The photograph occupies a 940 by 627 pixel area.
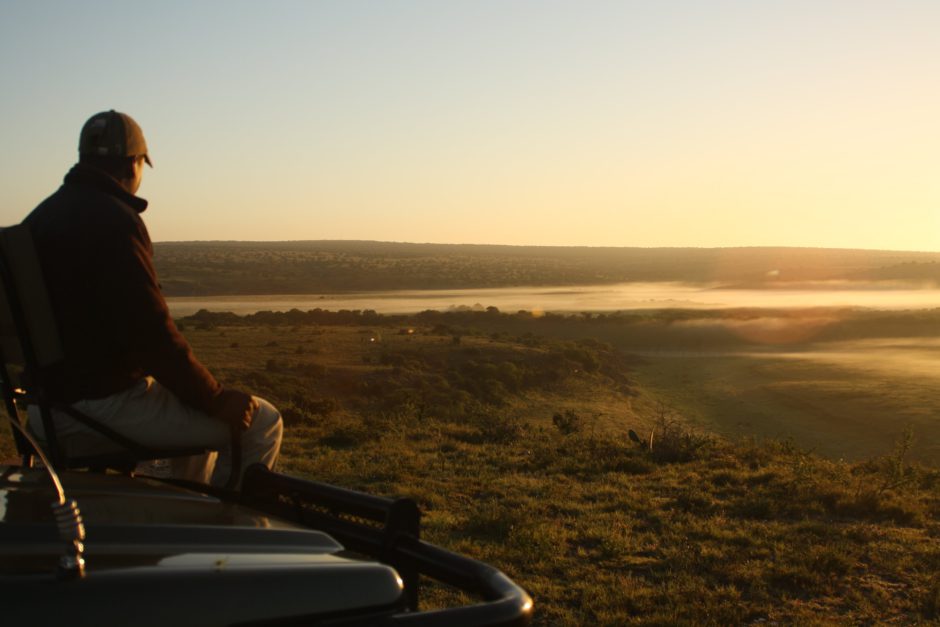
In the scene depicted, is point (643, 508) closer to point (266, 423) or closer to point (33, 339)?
point (266, 423)

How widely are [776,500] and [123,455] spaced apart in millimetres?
7185

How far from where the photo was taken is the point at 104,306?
2639 millimetres

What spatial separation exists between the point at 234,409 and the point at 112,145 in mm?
937

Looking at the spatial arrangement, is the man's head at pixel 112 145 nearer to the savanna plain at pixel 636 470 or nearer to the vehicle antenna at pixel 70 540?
the vehicle antenna at pixel 70 540

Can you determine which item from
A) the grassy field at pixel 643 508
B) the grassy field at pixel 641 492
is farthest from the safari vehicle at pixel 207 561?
the grassy field at pixel 643 508

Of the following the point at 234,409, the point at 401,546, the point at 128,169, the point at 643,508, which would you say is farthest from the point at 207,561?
the point at 643,508

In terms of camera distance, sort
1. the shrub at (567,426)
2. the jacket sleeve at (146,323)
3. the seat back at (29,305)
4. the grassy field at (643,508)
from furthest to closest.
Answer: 1. the shrub at (567,426)
2. the grassy field at (643,508)
3. the jacket sleeve at (146,323)
4. the seat back at (29,305)

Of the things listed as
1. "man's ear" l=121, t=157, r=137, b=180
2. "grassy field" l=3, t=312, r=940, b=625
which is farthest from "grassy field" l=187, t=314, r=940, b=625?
"man's ear" l=121, t=157, r=137, b=180

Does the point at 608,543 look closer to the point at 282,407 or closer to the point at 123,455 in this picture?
the point at 123,455

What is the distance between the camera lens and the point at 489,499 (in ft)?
27.7

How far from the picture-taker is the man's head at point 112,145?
9.48ft

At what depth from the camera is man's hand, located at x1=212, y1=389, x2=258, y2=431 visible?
2750 mm

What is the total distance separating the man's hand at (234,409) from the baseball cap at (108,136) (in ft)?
2.79

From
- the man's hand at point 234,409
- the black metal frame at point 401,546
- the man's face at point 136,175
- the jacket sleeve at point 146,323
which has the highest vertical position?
the man's face at point 136,175
